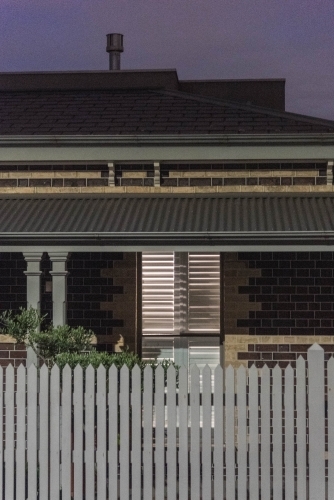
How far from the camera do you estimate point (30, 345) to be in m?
8.88

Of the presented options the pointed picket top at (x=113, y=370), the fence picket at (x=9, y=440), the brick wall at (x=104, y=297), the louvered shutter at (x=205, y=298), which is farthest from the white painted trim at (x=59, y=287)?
the pointed picket top at (x=113, y=370)

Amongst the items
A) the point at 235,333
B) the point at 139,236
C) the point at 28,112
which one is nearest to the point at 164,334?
the point at 235,333

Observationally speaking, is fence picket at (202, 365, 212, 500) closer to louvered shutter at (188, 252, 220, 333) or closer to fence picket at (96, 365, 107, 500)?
fence picket at (96, 365, 107, 500)

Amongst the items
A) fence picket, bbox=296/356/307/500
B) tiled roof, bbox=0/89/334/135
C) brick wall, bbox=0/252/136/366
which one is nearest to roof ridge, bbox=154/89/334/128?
tiled roof, bbox=0/89/334/135

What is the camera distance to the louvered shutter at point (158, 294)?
11.2m

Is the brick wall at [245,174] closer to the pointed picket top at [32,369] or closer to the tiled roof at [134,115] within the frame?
the tiled roof at [134,115]

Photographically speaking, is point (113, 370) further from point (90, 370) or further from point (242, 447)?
point (242, 447)

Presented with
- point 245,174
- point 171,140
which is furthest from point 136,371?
point 245,174

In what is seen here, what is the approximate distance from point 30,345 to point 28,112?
16.7ft

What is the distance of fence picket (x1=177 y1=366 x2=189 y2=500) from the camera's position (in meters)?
6.93

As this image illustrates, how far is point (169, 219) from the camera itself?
A: 33.8 feet

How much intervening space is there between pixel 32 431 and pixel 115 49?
40.4 feet

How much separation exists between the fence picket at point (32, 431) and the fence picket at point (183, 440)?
1232mm

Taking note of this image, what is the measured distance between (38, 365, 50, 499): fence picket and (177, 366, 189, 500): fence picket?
114 centimetres
